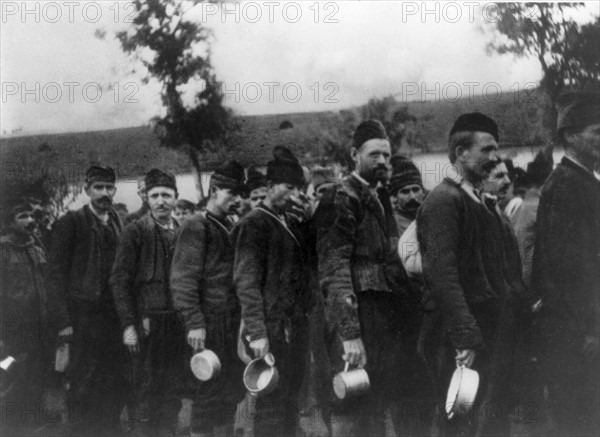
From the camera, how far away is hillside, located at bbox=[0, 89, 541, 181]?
12.6 feet

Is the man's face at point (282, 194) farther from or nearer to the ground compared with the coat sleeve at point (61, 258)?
farther from the ground

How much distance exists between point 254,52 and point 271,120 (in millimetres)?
451

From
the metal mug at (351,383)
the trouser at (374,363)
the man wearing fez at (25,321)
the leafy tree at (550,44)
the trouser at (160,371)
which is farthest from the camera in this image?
the leafy tree at (550,44)

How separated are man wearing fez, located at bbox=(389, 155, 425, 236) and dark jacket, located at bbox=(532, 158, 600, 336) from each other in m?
0.77

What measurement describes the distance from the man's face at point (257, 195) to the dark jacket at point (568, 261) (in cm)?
169

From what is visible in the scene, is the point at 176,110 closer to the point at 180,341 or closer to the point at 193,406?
the point at 180,341

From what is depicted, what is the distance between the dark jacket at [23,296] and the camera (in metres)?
3.84

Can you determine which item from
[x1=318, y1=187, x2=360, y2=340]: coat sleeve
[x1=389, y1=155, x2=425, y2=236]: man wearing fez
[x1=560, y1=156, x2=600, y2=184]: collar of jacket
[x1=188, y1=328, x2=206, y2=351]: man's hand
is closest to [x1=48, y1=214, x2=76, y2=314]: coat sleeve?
[x1=188, y1=328, x2=206, y2=351]: man's hand

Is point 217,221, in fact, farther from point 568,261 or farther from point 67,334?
point 568,261

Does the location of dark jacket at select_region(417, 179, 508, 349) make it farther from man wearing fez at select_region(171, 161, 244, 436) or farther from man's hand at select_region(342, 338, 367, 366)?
man wearing fez at select_region(171, 161, 244, 436)

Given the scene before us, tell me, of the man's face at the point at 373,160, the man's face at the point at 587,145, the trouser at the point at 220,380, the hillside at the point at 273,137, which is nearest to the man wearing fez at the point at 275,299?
the trouser at the point at 220,380

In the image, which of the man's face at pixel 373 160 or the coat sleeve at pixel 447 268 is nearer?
the coat sleeve at pixel 447 268

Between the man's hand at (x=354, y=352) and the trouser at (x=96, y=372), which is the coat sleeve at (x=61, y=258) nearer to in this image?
the trouser at (x=96, y=372)

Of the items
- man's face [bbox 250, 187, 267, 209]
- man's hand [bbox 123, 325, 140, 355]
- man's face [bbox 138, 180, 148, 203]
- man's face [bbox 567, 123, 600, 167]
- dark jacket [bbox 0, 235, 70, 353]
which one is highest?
man's face [bbox 567, 123, 600, 167]
